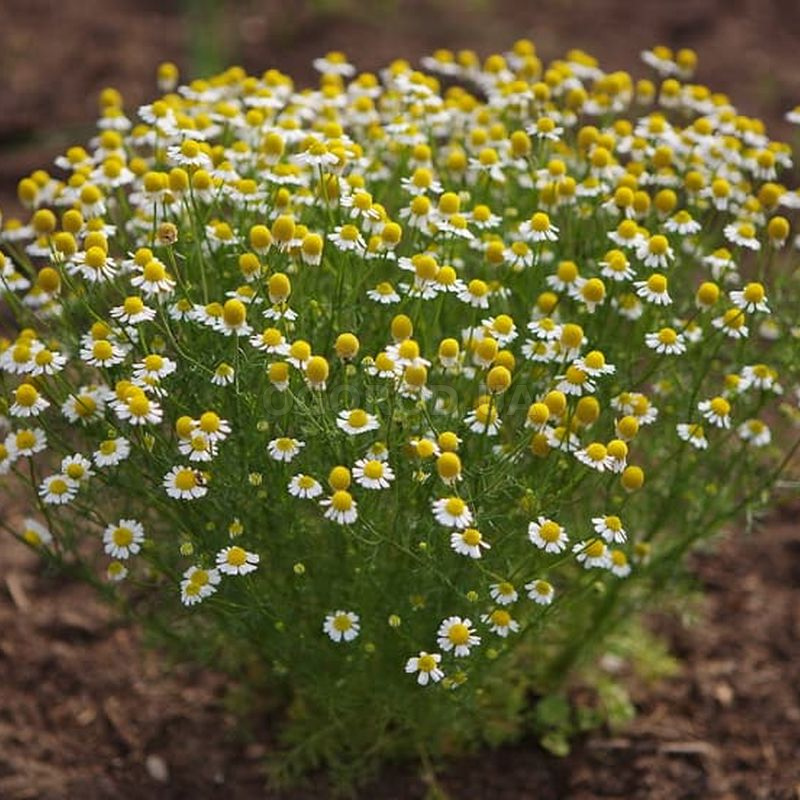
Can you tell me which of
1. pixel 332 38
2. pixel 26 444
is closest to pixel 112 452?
pixel 26 444

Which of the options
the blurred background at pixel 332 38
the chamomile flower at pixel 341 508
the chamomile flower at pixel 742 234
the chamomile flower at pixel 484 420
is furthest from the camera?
the blurred background at pixel 332 38

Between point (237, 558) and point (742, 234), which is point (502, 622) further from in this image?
point (742, 234)

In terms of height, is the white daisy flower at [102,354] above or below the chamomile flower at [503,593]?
above

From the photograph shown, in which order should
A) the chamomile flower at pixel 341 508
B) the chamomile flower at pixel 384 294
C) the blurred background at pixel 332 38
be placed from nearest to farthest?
the chamomile flower at pixel 341 508 < the chamomile flower at pixel 384 294 < the blurred background at pixel 332 38

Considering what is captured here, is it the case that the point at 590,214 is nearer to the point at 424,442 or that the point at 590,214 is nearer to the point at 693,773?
the point at 424,442

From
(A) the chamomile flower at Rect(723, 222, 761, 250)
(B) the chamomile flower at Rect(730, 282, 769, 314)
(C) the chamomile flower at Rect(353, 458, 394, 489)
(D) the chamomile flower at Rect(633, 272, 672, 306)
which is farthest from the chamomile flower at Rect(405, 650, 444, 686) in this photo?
(A) the chamomile flower at Rect(723, 222, 761, 250)

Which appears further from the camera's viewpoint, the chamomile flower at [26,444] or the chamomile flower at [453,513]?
the chamomile flower at [26,444]

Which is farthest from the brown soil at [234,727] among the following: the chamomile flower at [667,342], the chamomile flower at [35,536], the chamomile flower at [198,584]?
the chamomile flower at [667,342]

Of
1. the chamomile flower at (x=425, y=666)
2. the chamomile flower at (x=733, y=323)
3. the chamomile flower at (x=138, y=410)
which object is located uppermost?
the chamomile flower at (x=733, y=323)

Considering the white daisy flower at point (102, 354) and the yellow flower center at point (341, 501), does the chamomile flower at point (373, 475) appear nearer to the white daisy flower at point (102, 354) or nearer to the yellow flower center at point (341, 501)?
the yellow flower center at point (341, 501)
